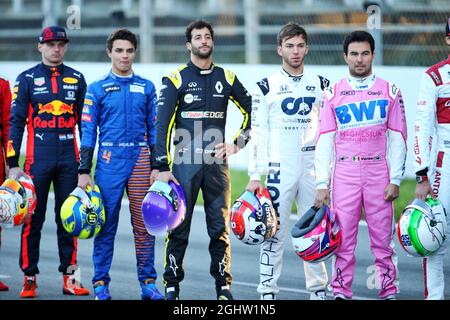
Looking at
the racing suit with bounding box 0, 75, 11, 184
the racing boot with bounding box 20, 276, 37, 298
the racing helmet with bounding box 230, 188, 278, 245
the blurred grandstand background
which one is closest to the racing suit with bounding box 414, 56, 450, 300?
the racing helmet with bounding box 230, 188, 278, 245

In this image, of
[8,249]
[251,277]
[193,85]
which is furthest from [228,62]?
[193,85]

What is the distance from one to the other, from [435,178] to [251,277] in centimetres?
278

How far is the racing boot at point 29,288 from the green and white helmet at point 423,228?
3.58 meters

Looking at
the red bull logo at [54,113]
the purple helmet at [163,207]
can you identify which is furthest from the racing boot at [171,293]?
the red bull logo at [54,113]

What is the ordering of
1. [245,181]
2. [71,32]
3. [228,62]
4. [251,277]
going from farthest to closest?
[71,32] → [228,62] → [245,181] → [251,277]

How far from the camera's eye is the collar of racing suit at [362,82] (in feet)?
27.5

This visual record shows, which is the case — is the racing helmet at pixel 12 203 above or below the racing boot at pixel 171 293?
above

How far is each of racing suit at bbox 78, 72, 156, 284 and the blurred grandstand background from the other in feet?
11.5

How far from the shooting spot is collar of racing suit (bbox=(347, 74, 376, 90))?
838 centimetres

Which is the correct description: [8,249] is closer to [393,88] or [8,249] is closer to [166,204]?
[166,204]

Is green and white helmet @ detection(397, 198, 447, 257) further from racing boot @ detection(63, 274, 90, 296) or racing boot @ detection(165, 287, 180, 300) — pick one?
racing boot @ detection(63, 274, 90, 296)

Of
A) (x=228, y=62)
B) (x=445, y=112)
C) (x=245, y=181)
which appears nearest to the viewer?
(x=445, y=112)

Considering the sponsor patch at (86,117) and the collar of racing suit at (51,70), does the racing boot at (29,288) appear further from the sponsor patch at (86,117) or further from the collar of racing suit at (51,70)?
the collar of racing suit at (51,70)

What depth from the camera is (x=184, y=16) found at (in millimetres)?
20203
